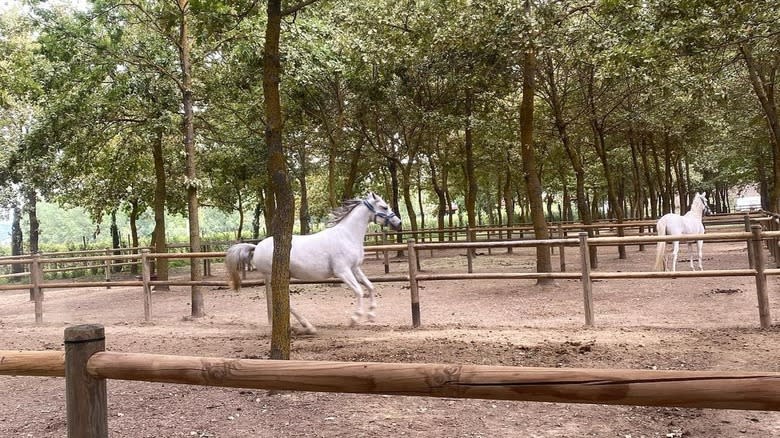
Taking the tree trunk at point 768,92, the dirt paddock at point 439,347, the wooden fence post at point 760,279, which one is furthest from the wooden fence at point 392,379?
the tree trunk at point 768,92

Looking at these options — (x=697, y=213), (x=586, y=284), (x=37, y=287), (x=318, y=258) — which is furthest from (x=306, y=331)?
(x=697, y=213)

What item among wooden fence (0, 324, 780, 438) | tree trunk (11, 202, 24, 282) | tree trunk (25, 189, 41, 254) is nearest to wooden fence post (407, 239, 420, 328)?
wooden fence (0, 324, 780, 438)

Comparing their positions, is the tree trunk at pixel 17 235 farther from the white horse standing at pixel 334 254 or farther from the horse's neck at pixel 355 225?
the horse's neck at pixel 355 225

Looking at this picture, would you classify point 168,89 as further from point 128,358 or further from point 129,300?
point 128,358

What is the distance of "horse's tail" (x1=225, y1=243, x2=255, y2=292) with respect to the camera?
718 centimetres

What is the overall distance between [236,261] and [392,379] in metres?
5.80

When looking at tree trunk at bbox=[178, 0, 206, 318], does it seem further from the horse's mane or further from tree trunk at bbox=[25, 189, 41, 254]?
tree trunk at bbox=[25, 189, 41, 254]

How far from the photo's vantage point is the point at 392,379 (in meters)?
1.76

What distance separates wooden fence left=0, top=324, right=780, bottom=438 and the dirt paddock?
1.79 m

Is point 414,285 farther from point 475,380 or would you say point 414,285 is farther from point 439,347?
point 475,380

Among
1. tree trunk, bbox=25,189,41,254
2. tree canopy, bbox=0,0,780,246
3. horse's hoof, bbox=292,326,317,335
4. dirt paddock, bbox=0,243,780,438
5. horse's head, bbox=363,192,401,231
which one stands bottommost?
dirt paddock, bbox=0,243,780,438

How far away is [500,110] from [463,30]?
7.11m

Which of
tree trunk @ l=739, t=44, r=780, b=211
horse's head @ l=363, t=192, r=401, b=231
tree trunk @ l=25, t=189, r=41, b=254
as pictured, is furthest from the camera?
tree trunk @ l=25, t=189, r=41, b=254

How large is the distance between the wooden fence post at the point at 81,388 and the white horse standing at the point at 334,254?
484cm
